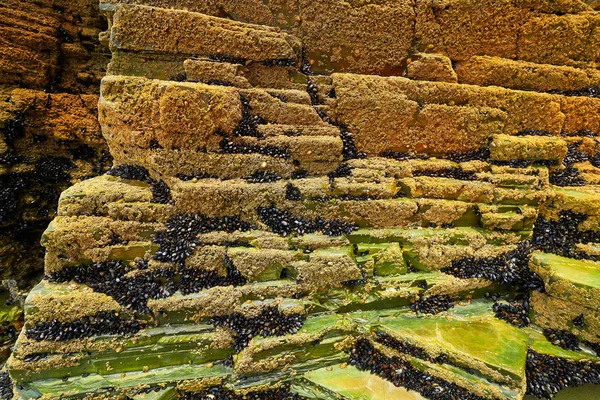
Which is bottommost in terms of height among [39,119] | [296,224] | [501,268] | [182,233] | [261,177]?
[501,268]

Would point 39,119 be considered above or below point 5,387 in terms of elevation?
above

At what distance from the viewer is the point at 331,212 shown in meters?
5.02

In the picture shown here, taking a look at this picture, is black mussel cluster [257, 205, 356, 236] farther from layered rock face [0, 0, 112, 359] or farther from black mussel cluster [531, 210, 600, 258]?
layered rock face [0, 0, 112, 359]

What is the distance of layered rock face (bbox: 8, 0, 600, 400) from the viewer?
14.1 ft

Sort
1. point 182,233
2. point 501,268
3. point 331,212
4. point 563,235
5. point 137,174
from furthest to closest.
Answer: point 563,235 → point 501,268 → point 331,212 → point 137,174 → point 182,233

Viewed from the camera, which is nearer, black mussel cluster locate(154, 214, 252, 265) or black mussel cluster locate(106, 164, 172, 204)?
black mussel cluster locate(154, 214, 252, 265)

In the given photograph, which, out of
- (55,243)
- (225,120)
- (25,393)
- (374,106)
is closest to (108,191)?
(55,243)

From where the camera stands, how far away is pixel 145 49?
4.52m

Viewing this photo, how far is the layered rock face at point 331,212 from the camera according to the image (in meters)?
4.29

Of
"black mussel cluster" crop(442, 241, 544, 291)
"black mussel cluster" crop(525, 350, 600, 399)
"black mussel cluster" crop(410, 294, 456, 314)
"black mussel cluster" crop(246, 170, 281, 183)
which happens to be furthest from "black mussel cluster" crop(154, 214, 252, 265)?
"black mussel cluster" crop(525, 350, 600, 399)

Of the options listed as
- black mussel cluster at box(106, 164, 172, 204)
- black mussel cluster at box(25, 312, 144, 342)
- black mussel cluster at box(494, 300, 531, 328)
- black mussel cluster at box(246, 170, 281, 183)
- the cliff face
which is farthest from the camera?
the cliff face

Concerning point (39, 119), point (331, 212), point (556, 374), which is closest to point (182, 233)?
point (331, 212)

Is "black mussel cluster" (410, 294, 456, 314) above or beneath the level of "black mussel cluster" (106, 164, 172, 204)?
beneath

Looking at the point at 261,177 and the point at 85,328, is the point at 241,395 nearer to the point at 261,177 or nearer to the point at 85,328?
the point at 85,328
